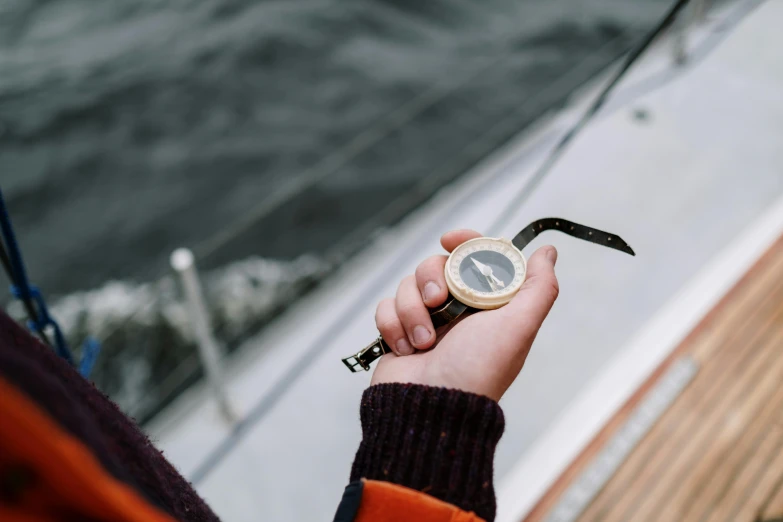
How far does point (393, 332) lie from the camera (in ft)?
2.59

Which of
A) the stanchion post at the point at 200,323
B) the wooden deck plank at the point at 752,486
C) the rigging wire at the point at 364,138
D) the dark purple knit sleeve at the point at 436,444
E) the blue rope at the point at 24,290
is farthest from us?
the rigging wire at the point at 364,138

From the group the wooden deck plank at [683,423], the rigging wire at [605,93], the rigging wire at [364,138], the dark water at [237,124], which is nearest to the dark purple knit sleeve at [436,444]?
the rigging wire at [605,93]

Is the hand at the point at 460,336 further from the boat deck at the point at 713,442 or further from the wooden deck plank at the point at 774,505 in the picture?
the wooden deck plank at the point at 774,505

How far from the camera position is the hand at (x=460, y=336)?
75 centimetres

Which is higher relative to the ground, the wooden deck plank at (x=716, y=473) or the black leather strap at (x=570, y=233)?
the black leather strap at (x=570, y=233)

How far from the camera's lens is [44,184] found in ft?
11.8

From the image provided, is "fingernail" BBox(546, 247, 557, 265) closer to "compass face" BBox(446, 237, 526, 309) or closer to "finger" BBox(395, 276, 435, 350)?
"compass face" BBox(446, 237, 526, 309)

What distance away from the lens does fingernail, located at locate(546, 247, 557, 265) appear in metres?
0.82

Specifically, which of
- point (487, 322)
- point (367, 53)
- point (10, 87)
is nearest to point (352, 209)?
point (367, 53)

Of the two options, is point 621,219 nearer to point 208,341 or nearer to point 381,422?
point 208,341

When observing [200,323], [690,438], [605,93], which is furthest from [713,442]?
[200,323]

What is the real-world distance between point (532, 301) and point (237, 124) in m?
3.55

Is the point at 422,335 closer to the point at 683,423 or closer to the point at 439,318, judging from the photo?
the point at 439,318

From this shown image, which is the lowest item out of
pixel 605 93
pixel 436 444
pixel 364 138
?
pixel 436 444
